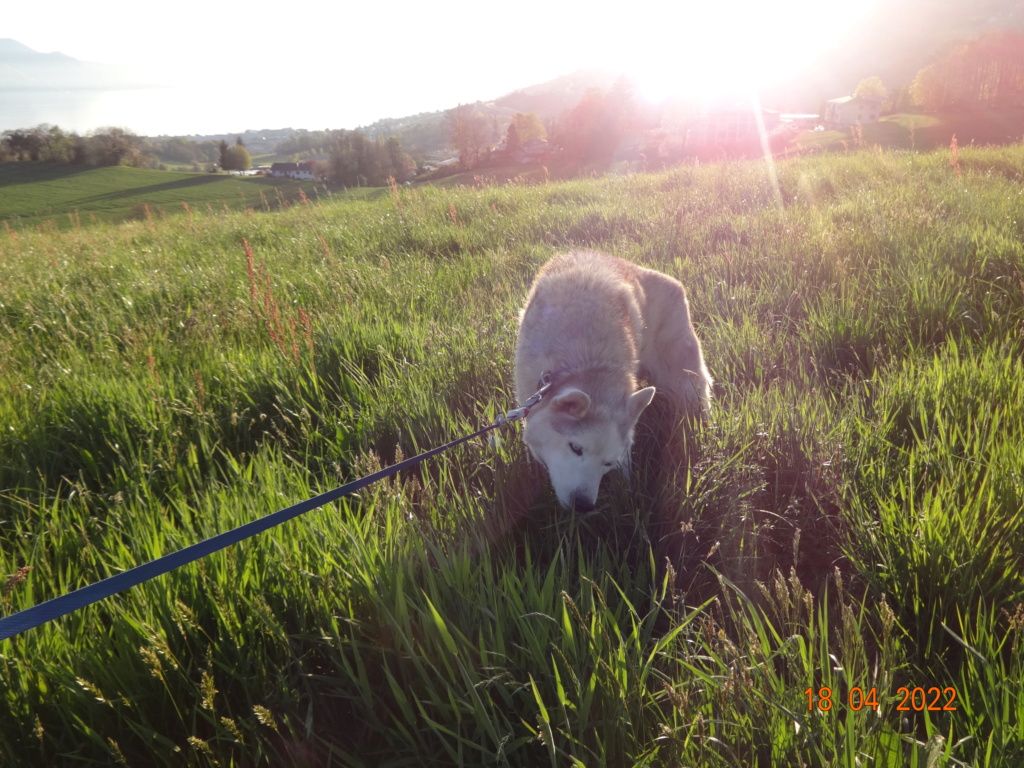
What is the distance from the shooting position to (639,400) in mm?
3084

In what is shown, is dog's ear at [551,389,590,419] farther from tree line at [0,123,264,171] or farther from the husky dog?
tree line at [0,123,264,171]

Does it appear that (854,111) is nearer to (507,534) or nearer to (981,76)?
(981,76)

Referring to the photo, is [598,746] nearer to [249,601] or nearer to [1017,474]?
[249,601]

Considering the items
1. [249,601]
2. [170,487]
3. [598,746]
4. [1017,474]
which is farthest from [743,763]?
[170,487]

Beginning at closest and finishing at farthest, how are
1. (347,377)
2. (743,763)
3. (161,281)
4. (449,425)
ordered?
(743,763) → (449,425) → (347,377) → (161,281)

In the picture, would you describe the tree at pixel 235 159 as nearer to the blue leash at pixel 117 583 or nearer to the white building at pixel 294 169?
the white building at pixel 294 169

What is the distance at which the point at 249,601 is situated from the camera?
175cm

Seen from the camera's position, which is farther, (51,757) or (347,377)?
(347,377)

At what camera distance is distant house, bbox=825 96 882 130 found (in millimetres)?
57438

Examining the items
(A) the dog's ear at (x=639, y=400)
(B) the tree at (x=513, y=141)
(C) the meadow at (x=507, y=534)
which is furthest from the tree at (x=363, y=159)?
(A) the dog's ear at (x=639, y=400)

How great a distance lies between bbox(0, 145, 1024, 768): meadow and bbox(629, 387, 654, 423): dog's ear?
0.95 feet

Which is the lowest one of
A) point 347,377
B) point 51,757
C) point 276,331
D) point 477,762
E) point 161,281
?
point 477,762

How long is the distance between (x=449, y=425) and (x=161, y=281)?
497cm

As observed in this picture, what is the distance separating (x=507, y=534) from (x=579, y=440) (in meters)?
0.67
